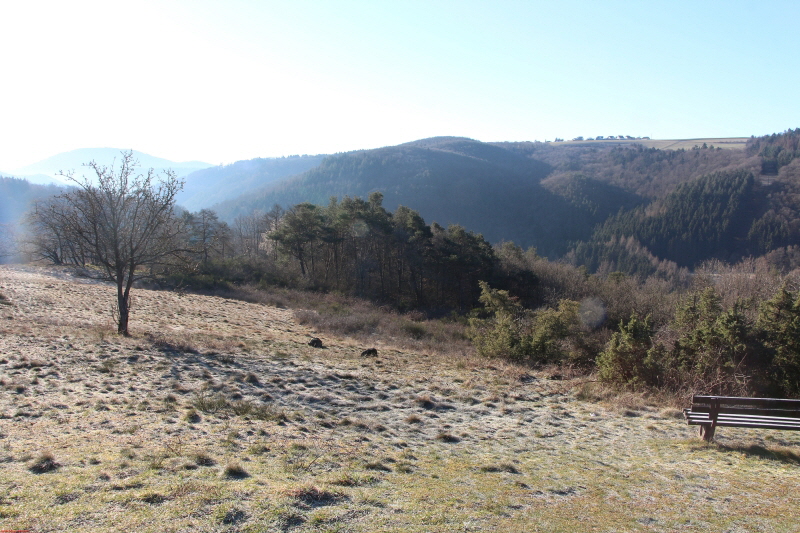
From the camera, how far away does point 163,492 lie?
4.64 metres

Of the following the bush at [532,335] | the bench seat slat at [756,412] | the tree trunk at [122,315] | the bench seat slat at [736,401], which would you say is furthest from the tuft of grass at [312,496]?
the tree trunk at [122,315]

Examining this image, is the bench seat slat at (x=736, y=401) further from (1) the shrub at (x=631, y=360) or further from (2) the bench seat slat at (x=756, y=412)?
(1) the shrub at (x=631, y=360)

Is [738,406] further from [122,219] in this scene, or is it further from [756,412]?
[122,219]

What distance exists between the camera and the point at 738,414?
734cm

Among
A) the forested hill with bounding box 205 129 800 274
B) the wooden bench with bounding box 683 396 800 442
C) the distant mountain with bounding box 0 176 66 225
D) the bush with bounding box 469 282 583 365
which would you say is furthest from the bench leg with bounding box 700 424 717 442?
the distant mountain with bounding box 0 176 66 225

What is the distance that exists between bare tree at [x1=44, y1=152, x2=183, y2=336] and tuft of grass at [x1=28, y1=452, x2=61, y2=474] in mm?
11114

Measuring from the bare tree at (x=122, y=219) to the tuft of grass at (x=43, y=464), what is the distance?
36.5 feet

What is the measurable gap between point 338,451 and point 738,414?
6.58 meters

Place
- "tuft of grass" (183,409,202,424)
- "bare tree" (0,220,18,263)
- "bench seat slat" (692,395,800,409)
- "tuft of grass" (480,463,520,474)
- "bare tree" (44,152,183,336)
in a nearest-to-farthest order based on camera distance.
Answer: "tuft of grass" (480,463,520,474) → "bench seat slat" (692,395,800,409) → "tuft of grass" (183,409,202,424) → "bare tree" (44,152,183,336) → "bare tree" (0,220,18,263)

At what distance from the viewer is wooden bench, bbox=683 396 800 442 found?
7.09 m

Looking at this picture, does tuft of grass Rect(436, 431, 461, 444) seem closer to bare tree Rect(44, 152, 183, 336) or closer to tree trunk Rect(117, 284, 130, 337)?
bare tree Rect(44, 152, 183, 336)

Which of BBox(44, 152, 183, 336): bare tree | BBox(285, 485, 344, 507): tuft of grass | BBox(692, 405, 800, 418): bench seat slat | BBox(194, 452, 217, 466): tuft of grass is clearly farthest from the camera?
BBox(44, 152, 183, 336): bare tree

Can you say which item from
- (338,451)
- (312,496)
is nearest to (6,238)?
(338,451)

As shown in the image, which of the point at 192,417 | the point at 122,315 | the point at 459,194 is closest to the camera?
the point at 192,417
